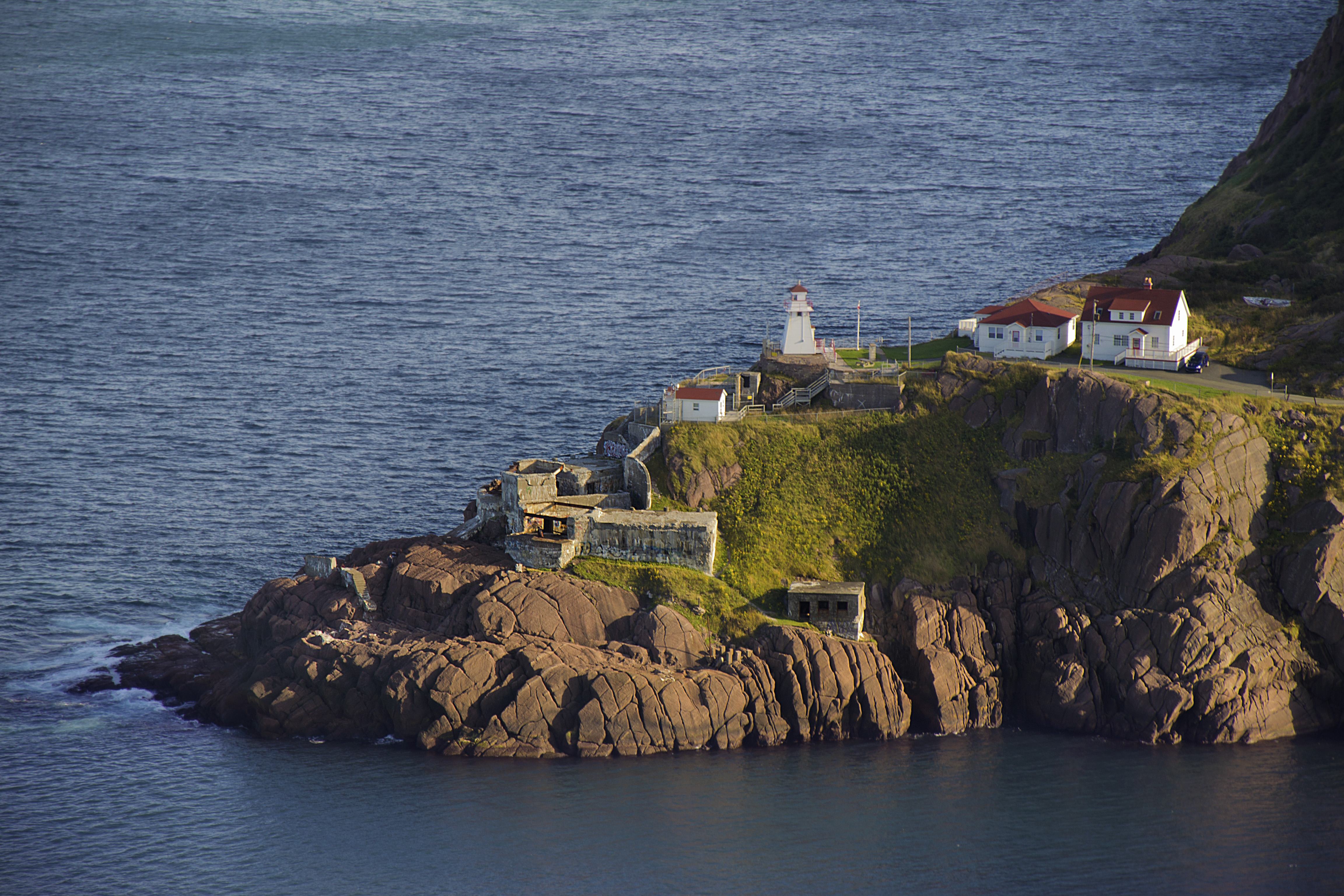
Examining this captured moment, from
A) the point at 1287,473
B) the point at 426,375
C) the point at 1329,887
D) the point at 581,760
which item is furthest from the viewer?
the point at 426,375

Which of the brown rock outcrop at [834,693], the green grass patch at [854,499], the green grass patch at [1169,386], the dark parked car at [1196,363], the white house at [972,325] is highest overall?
the white house at [972,325]

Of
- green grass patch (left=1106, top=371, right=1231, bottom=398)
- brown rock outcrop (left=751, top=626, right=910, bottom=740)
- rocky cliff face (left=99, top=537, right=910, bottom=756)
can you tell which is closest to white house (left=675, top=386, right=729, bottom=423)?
rocky cliff face (left=99, top=537, right=910, bottom=756)

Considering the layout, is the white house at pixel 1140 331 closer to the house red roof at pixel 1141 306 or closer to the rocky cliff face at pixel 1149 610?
the house red roof at pixel 1141 306

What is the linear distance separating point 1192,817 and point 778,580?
2752 cm

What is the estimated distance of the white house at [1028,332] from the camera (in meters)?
102

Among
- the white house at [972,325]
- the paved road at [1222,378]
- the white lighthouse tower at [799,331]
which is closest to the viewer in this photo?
the paved road at [1222,378]

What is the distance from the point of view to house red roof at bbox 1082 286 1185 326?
10188cm

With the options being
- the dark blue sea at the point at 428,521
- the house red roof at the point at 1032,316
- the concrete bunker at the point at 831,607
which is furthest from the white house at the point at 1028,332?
the dark blue sea at the point at 428,521

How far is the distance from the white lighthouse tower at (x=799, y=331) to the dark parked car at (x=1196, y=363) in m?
25.6

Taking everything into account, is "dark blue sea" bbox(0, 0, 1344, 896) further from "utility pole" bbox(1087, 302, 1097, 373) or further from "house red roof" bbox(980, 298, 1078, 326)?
"house red roof" bbox(980, 298, 1078, 326)

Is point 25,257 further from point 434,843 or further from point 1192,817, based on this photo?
point 1192,817

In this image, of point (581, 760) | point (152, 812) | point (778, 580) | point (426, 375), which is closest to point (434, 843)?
point (581, 760)

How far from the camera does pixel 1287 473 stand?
88.9 m

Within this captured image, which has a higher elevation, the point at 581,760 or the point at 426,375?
the point at 426,375
